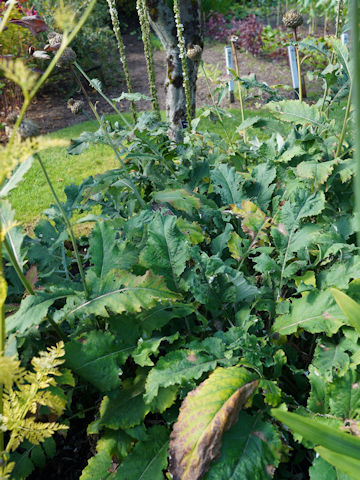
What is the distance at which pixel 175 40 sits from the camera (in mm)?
3244

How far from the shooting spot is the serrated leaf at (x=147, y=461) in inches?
51.9

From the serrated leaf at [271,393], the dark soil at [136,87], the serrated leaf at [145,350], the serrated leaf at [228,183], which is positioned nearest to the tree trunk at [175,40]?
the serrated leaf at [228,183]

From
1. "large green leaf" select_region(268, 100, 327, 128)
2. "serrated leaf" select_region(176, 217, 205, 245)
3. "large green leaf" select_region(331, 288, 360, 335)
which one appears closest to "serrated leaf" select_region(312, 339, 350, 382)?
"large green leaf" select_region(331, 288, 360, 335)

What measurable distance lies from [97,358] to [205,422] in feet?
1.46

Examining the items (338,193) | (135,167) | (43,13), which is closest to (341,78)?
(338,193)

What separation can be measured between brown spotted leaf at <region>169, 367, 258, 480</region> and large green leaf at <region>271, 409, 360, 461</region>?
0.43 metres

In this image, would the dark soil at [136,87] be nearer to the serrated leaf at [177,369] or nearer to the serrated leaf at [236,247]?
the serrated leaf at [236,247]

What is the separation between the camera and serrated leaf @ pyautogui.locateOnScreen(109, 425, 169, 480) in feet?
4.33

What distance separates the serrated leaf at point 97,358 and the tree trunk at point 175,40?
2.04 m

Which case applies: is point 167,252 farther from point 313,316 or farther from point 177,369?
point 313,316

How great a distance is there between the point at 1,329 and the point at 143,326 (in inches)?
24.0

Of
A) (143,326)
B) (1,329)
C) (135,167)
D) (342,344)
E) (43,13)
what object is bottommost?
(342,344)

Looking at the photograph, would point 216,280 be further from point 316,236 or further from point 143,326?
point 316,236

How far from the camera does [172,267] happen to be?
1.67 meters
